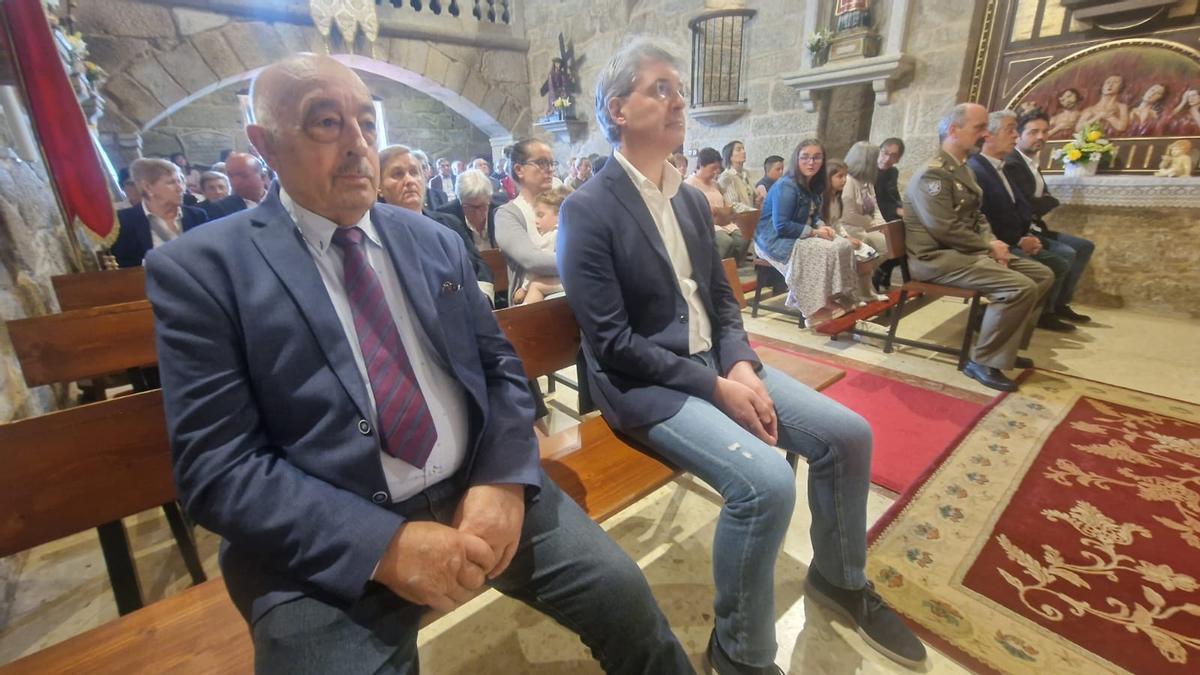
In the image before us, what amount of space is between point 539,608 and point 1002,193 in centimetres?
373

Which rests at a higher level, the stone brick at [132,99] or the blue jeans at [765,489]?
the stone brick at [132,99]

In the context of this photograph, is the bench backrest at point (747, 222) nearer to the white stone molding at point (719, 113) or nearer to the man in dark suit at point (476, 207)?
the man in dark suit at point (476, 207)

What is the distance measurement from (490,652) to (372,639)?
2.25 ft

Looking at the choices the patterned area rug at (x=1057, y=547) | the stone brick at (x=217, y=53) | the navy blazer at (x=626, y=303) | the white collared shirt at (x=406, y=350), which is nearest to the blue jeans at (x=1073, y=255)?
the patterned area rug at (x=1057, y=547)

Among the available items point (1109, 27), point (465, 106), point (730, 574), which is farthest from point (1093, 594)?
point (465, 106)

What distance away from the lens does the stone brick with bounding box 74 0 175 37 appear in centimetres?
525

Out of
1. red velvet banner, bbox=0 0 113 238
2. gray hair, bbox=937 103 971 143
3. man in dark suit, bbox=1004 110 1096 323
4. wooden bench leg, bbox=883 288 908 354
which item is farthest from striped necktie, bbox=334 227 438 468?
man in dark suit, bbox=1004 110 1096 323

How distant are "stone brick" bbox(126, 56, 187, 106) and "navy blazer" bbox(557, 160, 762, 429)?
6.98 meters

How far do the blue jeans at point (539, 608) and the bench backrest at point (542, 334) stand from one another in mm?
640

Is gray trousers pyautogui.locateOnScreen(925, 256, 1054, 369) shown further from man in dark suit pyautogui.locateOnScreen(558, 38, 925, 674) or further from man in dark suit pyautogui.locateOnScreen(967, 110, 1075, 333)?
man in dark suit pyautogui.locateOnScreen(558, 38, 925, 674)

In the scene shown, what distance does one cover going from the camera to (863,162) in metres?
4.26

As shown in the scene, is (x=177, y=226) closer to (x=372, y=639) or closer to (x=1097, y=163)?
(x=372, y=639)

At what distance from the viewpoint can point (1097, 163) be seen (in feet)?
13.1

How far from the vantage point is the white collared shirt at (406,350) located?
91 centimetres
